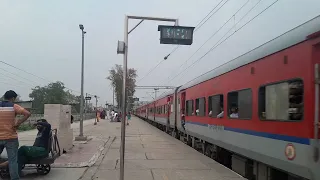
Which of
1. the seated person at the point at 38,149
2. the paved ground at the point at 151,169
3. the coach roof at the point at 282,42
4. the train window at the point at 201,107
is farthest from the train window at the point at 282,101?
the train window at the point at 201,107

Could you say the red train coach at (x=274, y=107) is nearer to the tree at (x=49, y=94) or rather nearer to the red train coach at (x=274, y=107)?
the red train coach at (x=274, y=107)

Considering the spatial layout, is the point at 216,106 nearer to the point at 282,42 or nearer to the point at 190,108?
the point at 282,42

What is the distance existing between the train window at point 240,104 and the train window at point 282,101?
0.72 metres

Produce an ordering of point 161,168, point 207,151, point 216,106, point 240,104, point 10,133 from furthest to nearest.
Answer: point 207,151 → point 216,106 → point 161,168 → point 240,104 → point 10,133

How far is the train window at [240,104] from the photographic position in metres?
8.02

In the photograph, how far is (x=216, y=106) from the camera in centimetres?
1109

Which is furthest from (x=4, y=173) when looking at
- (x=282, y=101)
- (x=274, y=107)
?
(x=282, y=101)

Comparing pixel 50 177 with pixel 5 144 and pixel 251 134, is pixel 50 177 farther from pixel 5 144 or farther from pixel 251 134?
pixel 251 134

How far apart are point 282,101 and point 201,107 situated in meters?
7.33

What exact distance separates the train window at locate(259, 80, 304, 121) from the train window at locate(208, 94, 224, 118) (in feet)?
10.7

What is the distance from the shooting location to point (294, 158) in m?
5.73

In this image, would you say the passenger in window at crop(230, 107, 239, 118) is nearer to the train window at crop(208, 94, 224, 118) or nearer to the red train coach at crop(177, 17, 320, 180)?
the red train coach at crop(177, 17, 320, 180)

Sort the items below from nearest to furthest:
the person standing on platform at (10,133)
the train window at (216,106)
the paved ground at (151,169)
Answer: the person standing on platform at (10,133)
the paved ground at (151,169)
the train window at (216,106)

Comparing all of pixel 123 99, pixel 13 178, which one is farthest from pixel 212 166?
pixel 13 178
